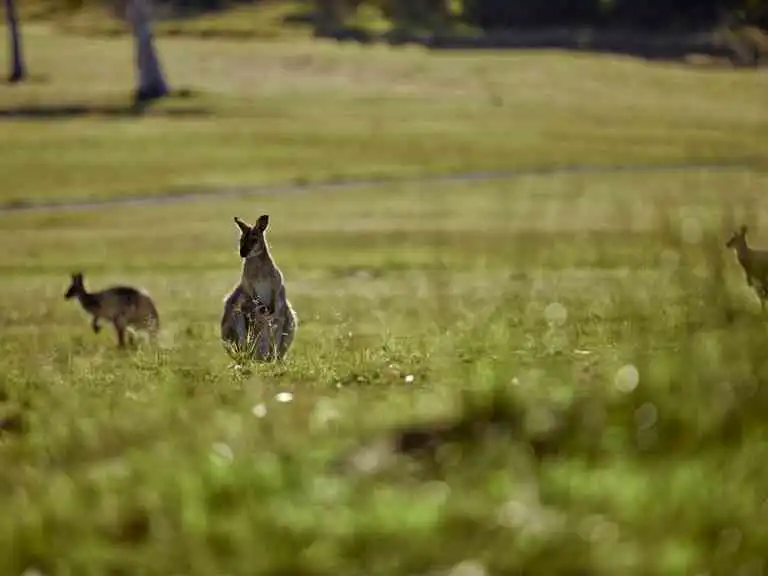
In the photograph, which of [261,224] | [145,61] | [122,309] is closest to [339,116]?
[145,61]

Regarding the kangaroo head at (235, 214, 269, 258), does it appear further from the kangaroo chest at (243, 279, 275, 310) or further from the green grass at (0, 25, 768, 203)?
the green grass at (0, 25, 768, 203)

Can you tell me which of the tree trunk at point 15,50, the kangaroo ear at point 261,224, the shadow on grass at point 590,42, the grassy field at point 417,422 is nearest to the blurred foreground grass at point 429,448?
the grassy field at point 417,422

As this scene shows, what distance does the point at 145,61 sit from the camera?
4744cm

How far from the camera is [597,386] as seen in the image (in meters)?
5.62

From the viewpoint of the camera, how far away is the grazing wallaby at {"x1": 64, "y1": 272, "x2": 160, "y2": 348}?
14.0 meters

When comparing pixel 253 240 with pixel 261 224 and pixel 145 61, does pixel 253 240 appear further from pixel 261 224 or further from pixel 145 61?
pixel 145 61

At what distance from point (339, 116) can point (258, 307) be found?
32520 millimetres

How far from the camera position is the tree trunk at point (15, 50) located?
46384 millimetres

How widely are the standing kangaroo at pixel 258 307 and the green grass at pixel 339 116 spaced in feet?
60.2

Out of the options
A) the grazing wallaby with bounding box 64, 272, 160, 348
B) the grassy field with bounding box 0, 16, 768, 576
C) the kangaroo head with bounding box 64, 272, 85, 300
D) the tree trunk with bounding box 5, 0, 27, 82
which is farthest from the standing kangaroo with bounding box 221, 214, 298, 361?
the tree trunk with bounding box 5, 0, 27, 82

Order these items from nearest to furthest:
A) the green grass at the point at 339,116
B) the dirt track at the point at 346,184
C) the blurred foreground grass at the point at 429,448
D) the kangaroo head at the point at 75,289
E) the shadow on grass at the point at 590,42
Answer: the blurred foreground grass at the point at 429,448 < the kangaroo head at the point at 75,289 < the dirt track at the point at 346,184 < the green grass at the point at 339,116 < the shadow on grass at the point at 590,42

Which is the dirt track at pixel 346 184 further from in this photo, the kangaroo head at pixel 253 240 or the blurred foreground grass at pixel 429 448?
the blurred foreground grass at pixel 429 448

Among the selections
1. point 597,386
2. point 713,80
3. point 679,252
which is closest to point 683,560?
point 597,386

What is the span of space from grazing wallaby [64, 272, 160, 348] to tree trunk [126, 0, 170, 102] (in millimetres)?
32602
